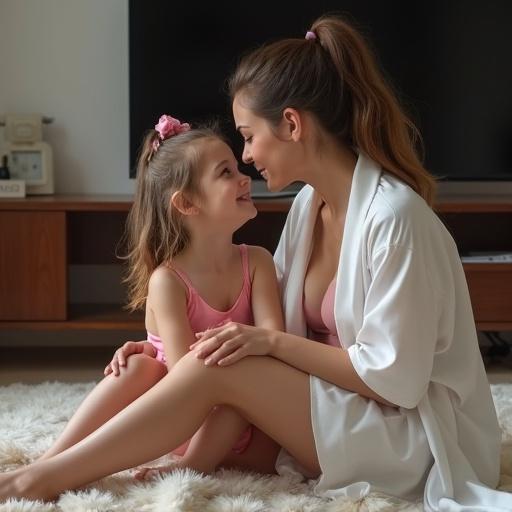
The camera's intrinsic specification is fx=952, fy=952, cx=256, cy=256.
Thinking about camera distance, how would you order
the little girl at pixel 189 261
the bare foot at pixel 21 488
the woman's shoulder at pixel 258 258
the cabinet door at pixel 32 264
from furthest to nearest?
the cabinet door at pixel 32 264 → the woman's shoulder at pixel 258 258 → the little girl at pixel 189 261 → the bare foot at pixel 21 488

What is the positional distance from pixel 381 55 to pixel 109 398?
1856 millimetres

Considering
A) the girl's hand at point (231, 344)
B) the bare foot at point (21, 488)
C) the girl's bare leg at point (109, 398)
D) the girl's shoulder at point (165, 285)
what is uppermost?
the girl's shoulder at point (165, 285)

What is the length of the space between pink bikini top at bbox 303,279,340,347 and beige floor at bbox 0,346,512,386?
1263 millimetres

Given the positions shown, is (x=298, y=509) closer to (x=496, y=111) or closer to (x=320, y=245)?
(x=320, y=245)

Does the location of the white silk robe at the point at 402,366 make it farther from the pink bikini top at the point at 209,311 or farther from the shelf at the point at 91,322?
the shelf at the point at 91,322

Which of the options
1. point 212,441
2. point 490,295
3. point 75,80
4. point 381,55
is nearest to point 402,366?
point 212,441

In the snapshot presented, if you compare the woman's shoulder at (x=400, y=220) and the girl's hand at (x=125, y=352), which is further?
the girl's hand at (x=125, y=352)

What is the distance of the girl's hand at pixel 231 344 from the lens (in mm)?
1655

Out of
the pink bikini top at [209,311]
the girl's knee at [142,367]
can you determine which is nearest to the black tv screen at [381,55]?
the pink bikini top at [209,311]

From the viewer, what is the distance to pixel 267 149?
1.82 m

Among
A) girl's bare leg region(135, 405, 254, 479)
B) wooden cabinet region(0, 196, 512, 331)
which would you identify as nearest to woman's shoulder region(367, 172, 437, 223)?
girl's bare leg region(135, 405, 254, 479)

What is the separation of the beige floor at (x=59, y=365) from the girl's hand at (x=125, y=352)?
1.12 m

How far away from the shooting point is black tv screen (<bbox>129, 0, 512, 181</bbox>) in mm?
3193

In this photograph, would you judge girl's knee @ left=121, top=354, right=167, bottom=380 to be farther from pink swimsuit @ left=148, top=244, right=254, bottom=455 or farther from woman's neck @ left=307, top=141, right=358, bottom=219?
woman's neck @ left=307, top=141, right=358, bottom=219
